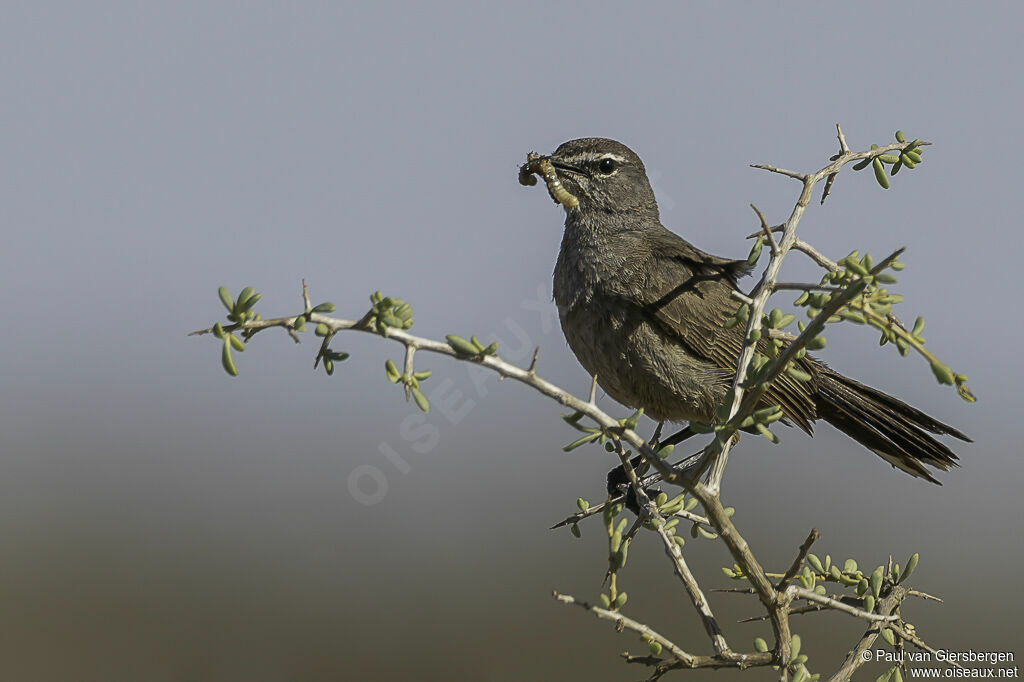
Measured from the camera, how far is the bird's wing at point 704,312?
198 inches

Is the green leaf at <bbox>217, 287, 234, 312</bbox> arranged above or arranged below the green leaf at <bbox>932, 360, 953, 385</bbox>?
below

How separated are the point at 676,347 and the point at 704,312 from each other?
294 millimetres

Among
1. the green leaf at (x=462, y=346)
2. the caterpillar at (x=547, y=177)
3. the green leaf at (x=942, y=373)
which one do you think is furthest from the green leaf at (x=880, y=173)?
the caterpillar at (x=547, y=177)

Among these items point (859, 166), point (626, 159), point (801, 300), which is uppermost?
point (626, 159)

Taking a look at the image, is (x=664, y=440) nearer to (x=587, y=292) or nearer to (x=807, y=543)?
(x=587, y=292)

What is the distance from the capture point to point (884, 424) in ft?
16.3

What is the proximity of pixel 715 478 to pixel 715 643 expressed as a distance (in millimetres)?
492

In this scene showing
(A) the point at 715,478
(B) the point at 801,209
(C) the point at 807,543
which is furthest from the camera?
(B) the point at 801,209

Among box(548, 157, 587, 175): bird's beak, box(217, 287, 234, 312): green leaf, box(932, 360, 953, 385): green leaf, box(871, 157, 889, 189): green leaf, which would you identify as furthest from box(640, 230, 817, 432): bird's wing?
box(217, 287, 234, 312): green leaf

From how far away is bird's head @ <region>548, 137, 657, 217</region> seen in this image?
6109 mm

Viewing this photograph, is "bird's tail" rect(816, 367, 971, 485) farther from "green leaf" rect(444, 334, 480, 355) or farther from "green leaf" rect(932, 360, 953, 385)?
"green leaf" rect(444, 334, 480, 355)

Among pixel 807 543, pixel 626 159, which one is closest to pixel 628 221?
pixel 626 159

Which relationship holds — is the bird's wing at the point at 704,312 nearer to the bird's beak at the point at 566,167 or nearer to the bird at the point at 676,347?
the bird at the point at 676,347

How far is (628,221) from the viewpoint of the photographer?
612cm
